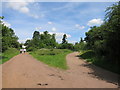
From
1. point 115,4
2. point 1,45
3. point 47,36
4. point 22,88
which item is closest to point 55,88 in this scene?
point 22,88

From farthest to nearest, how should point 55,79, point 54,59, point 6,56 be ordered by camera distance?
point 6,56, point 54,59, point 55,79

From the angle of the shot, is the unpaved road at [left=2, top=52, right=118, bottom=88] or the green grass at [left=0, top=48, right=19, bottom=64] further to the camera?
the green grass at [left=0, top=48, right=19, bottom=64]

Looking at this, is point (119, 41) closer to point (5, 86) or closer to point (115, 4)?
point (115, 4)

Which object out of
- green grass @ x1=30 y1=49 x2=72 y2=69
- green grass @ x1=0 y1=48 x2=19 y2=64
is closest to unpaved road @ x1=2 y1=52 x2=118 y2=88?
green grass @ x1=30 y1=49 x2=72 y2=69

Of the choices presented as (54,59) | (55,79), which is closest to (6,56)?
(54,59)

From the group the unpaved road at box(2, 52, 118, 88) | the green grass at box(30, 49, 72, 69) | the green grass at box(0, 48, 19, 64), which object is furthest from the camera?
the green grass at box(0, 48, 19, 64)

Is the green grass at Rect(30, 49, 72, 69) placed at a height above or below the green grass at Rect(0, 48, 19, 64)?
below

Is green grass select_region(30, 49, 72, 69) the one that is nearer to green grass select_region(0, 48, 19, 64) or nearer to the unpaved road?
the unpaved road

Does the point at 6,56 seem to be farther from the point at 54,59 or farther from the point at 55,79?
the point at 55,79

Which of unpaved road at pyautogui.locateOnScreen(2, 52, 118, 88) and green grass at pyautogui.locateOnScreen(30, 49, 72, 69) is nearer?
unpaved road at pyautogui.locateOnScreen(2, 52, 118, 88)

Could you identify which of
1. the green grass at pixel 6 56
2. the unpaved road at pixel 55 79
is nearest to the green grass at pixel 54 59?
the unpaved road at pixel 55 79

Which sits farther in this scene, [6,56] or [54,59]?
[6,56]

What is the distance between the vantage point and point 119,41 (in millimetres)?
9617

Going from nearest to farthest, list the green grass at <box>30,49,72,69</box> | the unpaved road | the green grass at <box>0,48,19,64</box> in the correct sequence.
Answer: the unpaved road
the green grass at <box>30,49,72,69</box>
the green grass at <box>0,48,19,64</box>
